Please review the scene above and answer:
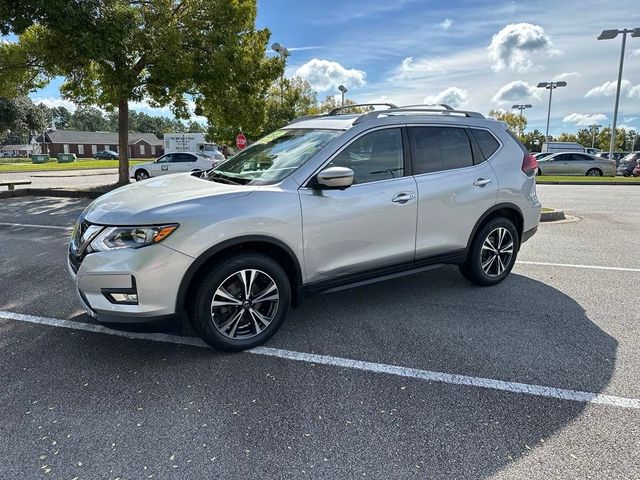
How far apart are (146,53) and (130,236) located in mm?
12417

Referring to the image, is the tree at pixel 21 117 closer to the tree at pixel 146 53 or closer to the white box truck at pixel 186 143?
the white box truck at pixel 186 143

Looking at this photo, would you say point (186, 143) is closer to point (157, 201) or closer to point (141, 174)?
point (141, 174)

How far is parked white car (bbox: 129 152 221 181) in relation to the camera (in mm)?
22117

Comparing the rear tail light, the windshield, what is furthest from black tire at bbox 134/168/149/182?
the rear tail light

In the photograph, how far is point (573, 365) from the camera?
3275mm

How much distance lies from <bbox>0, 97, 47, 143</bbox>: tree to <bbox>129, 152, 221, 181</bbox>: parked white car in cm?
4347

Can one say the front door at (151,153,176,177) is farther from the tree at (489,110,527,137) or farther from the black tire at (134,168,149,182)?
the tree at (489,110,527,137)

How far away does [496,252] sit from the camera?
492 centimetres

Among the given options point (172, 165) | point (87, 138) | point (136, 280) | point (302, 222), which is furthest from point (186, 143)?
point (87, 138)

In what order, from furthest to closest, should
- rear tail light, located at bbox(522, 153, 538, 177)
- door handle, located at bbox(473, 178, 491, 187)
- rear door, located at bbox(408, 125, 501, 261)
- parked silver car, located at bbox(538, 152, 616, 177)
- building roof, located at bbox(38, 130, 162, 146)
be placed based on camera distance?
1. building roof, located at bbox(38, 130, 162, 146)
2. parked silver car, located at bbox(538, 152, 616, 177)
3. rear tail light, located at bbox(522, 153, 538, 177)
4. door handle, located at bbox(473, 178, 491, 187)
5. rear door, located at bbox(408, 125, 501, 261)

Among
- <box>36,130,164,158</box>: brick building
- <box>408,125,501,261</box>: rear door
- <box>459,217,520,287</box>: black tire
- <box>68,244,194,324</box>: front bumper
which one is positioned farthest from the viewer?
<box>36,130,164,158</box>: brick building

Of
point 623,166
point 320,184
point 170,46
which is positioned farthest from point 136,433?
point 623,166

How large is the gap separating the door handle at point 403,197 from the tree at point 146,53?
1029 cm

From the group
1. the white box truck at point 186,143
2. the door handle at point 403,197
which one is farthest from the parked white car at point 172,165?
the door handle at point 403,197
